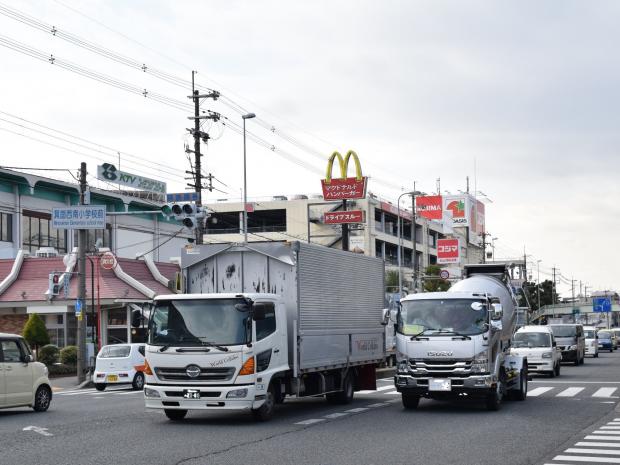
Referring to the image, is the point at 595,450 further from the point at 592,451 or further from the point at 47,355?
the point at 47,355

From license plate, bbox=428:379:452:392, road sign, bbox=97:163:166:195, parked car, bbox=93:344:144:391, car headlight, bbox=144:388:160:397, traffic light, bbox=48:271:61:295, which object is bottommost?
parked car, bbox=93:344:144:391

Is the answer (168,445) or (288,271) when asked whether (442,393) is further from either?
(168,445)

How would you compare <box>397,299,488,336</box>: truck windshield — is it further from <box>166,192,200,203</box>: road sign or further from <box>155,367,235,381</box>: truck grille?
<box>166,192,200,203</box>: road sign

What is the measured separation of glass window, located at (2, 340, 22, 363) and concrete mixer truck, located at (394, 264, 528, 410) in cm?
842

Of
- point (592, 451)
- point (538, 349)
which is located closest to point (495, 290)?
point (592, 451)

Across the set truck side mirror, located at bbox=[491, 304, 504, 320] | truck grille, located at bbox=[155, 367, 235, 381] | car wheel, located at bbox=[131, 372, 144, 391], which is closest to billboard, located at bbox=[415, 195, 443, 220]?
car wheel, located at bbox=[131, 372, 144, 391]

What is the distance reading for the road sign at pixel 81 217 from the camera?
111 ft

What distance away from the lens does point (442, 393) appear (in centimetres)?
1934

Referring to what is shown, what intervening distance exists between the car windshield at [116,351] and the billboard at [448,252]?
67419 millimetres

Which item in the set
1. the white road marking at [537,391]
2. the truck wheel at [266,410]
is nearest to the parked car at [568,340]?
the white road marking at [537,391]

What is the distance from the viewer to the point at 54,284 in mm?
47844

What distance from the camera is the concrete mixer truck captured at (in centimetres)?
1919

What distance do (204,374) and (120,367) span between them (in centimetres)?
1666

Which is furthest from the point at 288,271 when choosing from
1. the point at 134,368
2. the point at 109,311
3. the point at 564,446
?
the point at 109,311
